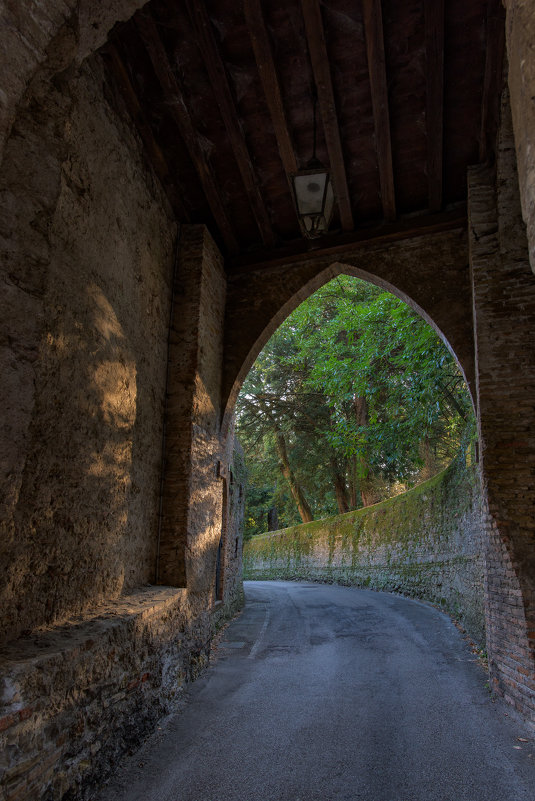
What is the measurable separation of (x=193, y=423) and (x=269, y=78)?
12.6 ft

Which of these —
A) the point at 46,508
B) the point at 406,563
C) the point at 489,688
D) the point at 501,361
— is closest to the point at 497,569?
the point at 489,688

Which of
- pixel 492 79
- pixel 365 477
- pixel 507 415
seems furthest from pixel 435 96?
pixel 365 477

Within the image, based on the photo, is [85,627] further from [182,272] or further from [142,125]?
[142,125]

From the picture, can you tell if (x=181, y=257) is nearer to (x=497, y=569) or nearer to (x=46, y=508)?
(x=46, y=508)

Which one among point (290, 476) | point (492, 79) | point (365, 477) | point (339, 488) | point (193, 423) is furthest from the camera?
point (290, 476)

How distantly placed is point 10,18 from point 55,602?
342cm

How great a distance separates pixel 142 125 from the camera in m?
5.28

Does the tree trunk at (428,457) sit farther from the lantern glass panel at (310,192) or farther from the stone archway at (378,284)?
the lantern glass panel at (310,192)

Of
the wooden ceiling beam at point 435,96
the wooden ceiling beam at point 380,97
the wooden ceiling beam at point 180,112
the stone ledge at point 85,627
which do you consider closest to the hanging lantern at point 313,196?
the wooden ceiling beam at point 380,97

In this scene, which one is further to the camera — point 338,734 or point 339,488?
point 339,488

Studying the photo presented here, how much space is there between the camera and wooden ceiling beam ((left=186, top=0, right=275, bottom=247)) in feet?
14.7

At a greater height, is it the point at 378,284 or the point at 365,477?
the point at 378,284

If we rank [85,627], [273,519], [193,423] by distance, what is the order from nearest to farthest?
[85,627] < [193,423] < [273,519]

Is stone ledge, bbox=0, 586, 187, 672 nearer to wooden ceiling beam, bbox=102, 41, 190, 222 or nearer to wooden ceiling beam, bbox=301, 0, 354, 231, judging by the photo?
wooden ceiling beam, bbox=102, 41, 190, 222
